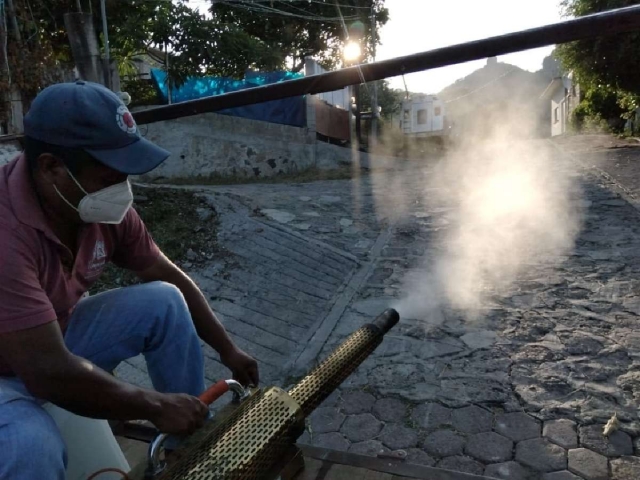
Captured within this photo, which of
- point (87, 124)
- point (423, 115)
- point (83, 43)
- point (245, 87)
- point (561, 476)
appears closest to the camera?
point (87, 124)

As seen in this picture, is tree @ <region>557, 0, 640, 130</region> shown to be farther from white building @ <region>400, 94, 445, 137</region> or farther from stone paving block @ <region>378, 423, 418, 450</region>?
white building @ <region>400, 94, 445, 137</region>

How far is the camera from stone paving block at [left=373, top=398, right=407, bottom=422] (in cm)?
311

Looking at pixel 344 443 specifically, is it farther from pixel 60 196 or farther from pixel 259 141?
pixel 259 141

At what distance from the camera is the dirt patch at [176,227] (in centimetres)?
507

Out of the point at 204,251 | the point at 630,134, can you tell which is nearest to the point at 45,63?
the point at 204,251

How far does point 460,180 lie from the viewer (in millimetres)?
10469

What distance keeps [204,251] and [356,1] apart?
63.8ft

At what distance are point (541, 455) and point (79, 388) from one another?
230 centimetres

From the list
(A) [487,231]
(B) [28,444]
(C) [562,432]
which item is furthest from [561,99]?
(B) [28,444]

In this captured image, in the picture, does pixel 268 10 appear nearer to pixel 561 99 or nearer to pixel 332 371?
pixel 332 371

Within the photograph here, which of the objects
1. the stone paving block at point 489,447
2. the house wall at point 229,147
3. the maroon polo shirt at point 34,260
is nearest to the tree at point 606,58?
the house wall at point 229,147

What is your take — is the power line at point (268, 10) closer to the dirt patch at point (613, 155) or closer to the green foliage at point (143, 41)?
the green foliage at point (143, 41)

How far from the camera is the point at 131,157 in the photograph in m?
1.60

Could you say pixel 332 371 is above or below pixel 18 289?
below
